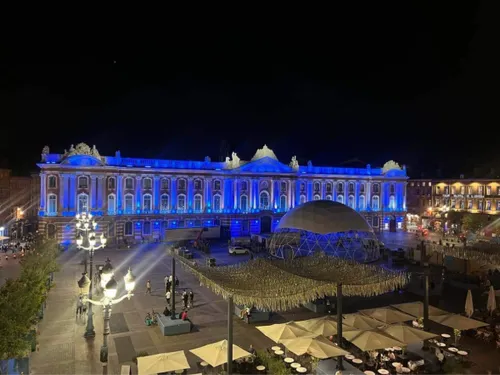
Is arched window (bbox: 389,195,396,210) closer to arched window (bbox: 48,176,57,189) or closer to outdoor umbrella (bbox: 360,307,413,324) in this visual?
outdoor umbrella (bbox: 360,307,413,324)

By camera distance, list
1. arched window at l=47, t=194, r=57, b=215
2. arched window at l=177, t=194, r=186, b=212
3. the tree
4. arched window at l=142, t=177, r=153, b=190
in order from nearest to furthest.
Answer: the tree
arched window at l=47, t=194, r=57, b=215
arched window at l=142, t=177, r=153, b=190
arched window at l=177, t=194, r=186, b=212

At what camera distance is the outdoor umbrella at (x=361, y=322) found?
68.7 ft

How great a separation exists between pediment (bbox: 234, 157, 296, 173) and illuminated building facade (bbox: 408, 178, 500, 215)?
36751 mm

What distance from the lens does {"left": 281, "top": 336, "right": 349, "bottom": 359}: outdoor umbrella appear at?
16969 millimetres

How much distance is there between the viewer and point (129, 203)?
61812 mm

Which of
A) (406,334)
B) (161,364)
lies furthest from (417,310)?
(161,364)

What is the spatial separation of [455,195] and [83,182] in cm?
7305

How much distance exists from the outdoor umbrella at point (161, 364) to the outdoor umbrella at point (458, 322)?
14128 millimetres

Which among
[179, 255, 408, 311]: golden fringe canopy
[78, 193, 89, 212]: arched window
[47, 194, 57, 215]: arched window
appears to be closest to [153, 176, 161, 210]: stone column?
[78, 193, 89, 212]: arched window

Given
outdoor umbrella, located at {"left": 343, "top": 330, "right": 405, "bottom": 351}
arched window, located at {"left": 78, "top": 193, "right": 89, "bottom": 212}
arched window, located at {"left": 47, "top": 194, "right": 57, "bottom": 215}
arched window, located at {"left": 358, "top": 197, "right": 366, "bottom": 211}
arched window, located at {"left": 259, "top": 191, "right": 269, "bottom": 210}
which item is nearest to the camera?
outdoor umbrella, located at {"left": 343, "top": 330, "right": 405, "bottom": 351}

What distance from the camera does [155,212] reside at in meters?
63.1

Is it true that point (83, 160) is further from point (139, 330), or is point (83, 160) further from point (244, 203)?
point (139, 330)

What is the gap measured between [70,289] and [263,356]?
2127 cm

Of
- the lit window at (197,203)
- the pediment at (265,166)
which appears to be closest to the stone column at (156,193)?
the lit window at (197,203)
